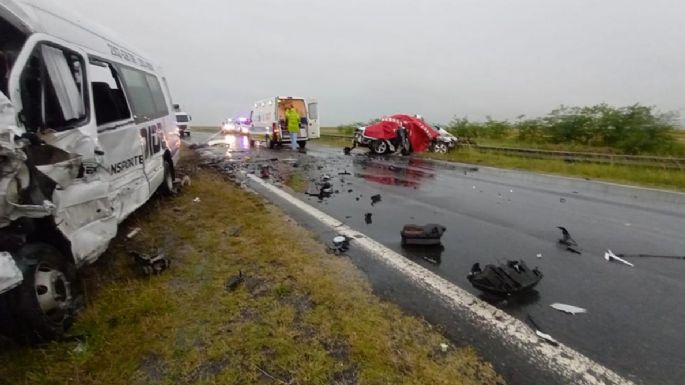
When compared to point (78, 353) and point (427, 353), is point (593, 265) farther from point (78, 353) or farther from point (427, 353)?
point (78, 353)

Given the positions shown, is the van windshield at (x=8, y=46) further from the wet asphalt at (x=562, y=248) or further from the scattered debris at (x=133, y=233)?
the wet asphalt at (x=562, y=248)

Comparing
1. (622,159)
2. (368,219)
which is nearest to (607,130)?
(622,159)

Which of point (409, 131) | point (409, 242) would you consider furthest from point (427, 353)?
point (409, 131)

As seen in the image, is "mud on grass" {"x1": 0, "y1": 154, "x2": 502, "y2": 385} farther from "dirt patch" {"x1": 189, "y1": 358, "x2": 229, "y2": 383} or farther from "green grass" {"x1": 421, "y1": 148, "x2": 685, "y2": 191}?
Result: "green grass" {"x1": 421, "y1": 148, "x2": 685, "y2": 191}

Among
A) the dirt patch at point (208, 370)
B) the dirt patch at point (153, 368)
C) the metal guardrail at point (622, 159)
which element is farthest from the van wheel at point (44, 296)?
the metal guardrail at point (622, 159)

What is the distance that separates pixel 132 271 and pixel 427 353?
9.85ft

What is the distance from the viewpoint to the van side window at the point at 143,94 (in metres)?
5.30

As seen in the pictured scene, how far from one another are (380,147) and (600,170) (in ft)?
27.4

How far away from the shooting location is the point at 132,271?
3.83 m

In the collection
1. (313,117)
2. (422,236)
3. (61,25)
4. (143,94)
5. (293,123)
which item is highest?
(61,25)

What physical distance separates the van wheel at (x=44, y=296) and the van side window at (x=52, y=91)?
94 cm

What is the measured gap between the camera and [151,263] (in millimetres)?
3742

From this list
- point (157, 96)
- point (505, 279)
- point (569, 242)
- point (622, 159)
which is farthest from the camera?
point (622, 159)

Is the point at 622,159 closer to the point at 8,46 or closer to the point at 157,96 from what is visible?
the point at 157,96
